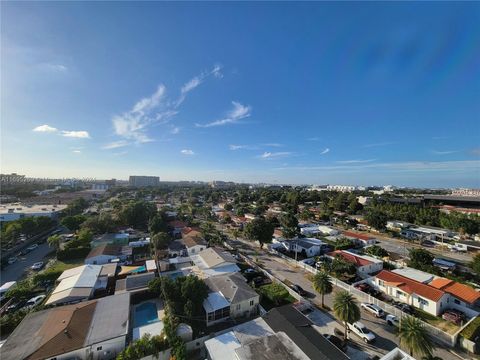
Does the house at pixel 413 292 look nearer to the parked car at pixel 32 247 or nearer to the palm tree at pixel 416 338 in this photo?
the palm tree at pixel 416 338

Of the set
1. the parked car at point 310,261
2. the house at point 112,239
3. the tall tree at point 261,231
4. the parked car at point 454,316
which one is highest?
the tall tree at point 261,231

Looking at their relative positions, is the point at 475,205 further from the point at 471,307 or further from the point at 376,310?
the point at 376,310

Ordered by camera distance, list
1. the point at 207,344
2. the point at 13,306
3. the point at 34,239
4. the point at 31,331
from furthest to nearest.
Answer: the point at 34,239, the point at 13,306, the point at 31,331, the point at 207,344

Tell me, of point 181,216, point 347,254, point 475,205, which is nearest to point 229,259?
point 347,254

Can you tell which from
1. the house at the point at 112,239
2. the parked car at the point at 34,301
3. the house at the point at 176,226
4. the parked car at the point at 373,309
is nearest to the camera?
the parked car at the point at 373,309

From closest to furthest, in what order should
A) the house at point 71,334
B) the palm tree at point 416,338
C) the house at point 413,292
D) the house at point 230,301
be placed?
the palm tree at point 416,338 < the house at point 71,334 < the house at point 230,301 < the house at point 413,292

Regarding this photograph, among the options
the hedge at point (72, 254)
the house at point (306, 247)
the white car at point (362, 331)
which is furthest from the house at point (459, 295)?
the hedge at point (72, 254)

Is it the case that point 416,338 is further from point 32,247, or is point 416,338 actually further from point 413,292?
point 32,247
